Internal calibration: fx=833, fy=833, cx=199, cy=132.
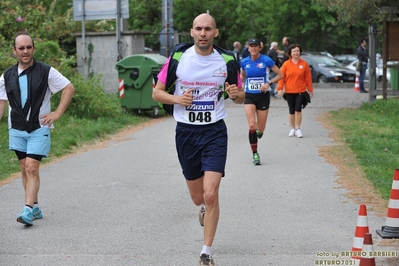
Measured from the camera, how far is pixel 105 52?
23.3 m

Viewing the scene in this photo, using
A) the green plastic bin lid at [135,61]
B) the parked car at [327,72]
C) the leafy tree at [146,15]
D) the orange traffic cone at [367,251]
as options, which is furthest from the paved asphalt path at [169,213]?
the leafy tree at [146,15]

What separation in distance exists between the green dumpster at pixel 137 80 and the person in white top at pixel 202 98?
43.4ft

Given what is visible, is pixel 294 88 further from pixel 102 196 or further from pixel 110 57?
pixel 110 57

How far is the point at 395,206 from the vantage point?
7262mm

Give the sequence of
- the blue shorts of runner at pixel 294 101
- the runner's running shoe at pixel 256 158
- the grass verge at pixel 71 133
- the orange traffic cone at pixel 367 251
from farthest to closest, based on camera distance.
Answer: the blue shorts of runner at pixel 294 101
the grass verge at pixel 71 133
the runner's running shoe at pixel 256 158
the orange traffic cone at pixel 367 251

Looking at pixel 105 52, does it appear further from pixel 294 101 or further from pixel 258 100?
pixel 258 100

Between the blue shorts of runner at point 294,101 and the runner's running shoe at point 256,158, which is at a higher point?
the blue shorts of runner at point 294,101

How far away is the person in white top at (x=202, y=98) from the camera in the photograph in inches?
271

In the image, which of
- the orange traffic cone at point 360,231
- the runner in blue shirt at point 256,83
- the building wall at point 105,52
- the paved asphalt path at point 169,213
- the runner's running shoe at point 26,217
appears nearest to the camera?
the orange traffic cone at point 360,231

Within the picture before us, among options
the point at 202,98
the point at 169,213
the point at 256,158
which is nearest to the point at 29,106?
the point at 169,213

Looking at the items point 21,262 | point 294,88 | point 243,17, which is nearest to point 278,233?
point 21,262

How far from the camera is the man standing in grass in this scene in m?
8.37

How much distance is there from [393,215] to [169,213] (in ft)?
8.84

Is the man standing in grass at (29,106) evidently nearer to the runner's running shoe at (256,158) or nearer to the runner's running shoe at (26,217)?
the runner's running shoe at (26,217)
